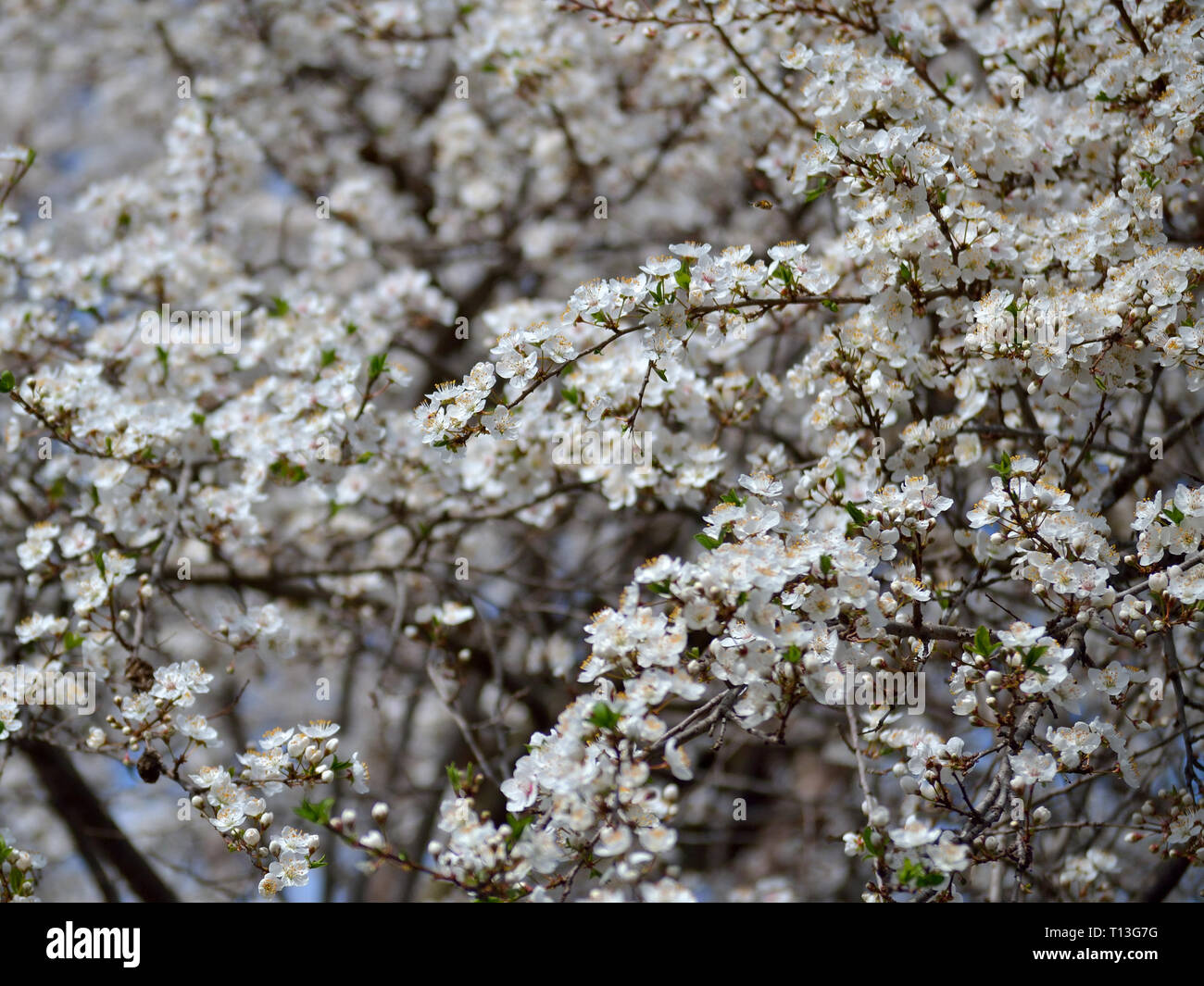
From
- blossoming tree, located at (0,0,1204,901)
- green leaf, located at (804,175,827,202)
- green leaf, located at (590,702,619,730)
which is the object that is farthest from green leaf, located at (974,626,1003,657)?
green leaf, located at (804,175,827,202)

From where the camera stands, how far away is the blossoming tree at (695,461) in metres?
2.10

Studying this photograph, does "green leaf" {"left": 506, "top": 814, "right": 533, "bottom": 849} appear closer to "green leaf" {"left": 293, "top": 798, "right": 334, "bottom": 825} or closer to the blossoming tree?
the blossoming tree

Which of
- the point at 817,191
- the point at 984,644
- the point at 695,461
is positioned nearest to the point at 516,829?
the point at 984,644

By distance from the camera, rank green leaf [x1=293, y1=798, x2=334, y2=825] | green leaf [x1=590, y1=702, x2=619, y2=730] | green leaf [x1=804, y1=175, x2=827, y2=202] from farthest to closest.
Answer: green leaf [x1=804, y1=175, x2=827, y2=202] < green leaf [x1=293, y1=798, x2=334, y2=825] < green leaf [x1=590, y1=702, x2=619, y2=730]

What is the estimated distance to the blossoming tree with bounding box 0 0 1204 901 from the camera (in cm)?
210

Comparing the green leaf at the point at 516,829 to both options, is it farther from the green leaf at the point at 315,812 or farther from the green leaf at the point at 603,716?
the green leaf at the point at 315,812

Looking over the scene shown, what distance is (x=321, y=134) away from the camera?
5.78 m

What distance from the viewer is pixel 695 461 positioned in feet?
9.62

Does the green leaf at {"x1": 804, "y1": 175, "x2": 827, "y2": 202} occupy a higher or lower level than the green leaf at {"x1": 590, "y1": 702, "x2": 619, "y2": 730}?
higher

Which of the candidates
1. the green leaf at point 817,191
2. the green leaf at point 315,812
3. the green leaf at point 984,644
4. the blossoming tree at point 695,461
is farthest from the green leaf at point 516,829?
the green leaf at point 817,191

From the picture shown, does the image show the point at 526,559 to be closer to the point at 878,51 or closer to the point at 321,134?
the point at 321,134

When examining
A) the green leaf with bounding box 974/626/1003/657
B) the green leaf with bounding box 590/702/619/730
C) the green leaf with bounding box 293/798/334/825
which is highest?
the green leaf with bounding box 974/626/1003/657

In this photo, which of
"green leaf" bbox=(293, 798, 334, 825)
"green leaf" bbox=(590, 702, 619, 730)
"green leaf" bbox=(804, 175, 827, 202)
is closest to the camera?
"green leaf" bbox=(590, 702, 619, 730)

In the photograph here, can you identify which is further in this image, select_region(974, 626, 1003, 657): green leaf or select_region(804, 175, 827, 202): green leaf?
select_region(804, 175, 827, 202): green leaf
